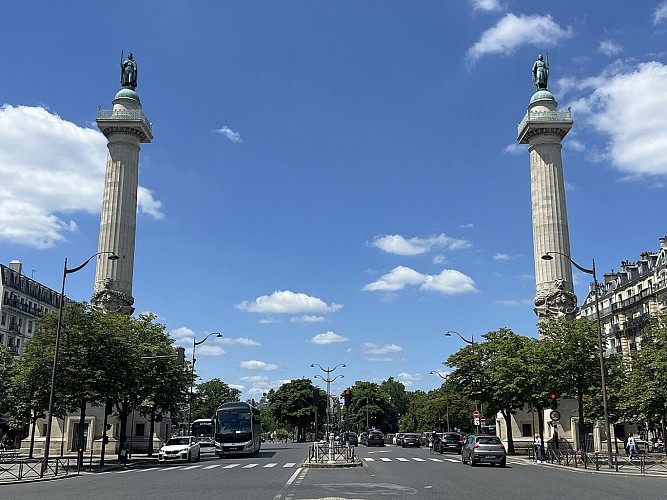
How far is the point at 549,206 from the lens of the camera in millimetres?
74562

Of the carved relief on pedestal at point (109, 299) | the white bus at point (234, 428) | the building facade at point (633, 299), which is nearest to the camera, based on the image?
the white bus at point (234, 428)

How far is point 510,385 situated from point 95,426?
129ft

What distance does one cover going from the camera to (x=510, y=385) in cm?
4884

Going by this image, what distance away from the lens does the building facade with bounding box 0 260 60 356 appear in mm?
84625

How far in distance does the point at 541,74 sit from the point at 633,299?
29.9m

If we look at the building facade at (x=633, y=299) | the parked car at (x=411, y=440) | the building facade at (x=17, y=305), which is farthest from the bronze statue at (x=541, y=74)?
the building facade at (x=17, y=305)

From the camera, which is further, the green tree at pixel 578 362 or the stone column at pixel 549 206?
the stone column at pixel 549 206

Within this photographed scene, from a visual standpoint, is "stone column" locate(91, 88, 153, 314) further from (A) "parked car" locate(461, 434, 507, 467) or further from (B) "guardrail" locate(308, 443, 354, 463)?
(A) "parked car" locate(461, 434, 507, 467)

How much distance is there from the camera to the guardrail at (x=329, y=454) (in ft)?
120

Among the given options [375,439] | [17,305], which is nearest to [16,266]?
[17,305]

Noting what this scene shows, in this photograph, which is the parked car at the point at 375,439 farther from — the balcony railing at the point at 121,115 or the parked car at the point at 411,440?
the balcony railing at the point at 121,115

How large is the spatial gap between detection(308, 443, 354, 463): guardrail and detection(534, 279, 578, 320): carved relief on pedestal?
1507 inches

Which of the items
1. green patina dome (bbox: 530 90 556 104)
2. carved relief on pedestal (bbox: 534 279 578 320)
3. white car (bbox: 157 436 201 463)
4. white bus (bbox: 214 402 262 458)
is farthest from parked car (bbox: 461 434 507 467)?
green patina dome (bbox: 530 90 556 104)

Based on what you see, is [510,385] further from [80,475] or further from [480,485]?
[80,475]
